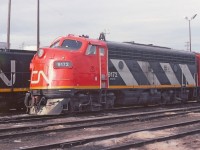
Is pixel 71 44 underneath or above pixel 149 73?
above

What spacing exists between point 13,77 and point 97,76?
3.88 meters

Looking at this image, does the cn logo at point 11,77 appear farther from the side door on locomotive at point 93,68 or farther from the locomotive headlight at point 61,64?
the side door on locomotive at point 93,68

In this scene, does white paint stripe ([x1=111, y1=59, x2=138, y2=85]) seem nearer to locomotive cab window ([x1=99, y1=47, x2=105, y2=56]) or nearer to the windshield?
locomotive cab window ([x1=99, y1=47, x2=105, y2=56])

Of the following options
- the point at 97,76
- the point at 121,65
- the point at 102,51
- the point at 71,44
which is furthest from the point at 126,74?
the point at 71,44

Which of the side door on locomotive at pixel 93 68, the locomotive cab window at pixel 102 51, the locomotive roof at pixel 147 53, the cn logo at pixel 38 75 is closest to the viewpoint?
the cn logo at pixel 38 75

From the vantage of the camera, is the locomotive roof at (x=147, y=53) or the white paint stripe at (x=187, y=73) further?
the white paint stripe at (x=187, y=73)

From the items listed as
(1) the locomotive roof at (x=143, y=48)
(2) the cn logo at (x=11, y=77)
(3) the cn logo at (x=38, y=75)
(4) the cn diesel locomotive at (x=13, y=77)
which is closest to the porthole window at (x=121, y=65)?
(1) the locomotive roof at (x=143, y=48)

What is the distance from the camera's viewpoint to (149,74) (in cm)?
1730

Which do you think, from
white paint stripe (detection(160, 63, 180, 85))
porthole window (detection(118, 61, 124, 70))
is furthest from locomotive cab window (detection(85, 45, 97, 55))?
white paint stripe (detection(160, 63, 180, 85))

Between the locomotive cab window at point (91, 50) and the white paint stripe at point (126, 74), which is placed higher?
the locomotive cab window at point (91, 50)

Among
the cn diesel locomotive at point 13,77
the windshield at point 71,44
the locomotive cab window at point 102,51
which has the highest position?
the windshield at point 71,44

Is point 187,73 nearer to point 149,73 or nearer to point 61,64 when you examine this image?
point 149,73

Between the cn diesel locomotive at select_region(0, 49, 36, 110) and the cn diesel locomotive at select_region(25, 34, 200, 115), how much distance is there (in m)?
1.77

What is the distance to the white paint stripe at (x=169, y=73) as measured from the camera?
18327 mm
